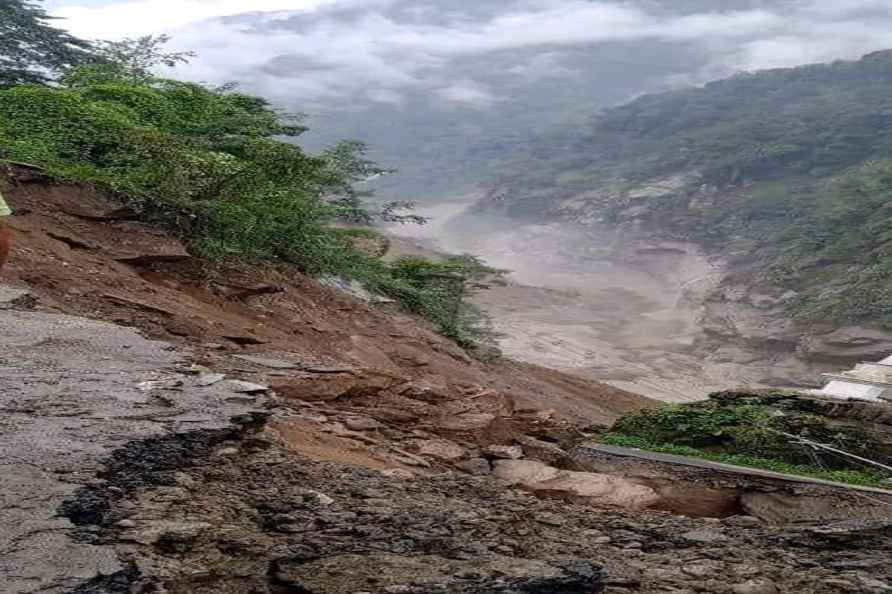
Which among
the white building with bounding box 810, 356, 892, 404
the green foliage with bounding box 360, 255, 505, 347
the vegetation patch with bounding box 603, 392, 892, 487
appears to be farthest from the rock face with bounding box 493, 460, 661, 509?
the white building with bounding box 810, 356, 892, 404

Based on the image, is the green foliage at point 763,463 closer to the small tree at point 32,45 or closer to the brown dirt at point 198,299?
the brown dirt at point 198,299

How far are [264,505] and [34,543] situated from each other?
1311mm

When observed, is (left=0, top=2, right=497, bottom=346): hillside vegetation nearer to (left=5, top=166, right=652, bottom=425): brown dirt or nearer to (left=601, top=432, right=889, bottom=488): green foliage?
(left=5, top=166, right=652, bottom=425): brown dirt

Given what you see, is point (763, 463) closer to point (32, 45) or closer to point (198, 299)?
point (198, 299)

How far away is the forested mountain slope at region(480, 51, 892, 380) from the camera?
5091cm

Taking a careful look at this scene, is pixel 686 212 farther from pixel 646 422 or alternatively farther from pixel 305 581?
pixel 305 581

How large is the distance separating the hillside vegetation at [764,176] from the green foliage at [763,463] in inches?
1376

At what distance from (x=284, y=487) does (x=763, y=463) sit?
10.0 m

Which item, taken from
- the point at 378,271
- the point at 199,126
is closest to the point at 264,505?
the point at 199,126

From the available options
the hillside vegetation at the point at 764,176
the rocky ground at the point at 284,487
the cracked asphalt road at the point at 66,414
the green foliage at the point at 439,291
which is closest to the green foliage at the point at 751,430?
the rocky ground at the point at 284,487

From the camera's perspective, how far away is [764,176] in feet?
328

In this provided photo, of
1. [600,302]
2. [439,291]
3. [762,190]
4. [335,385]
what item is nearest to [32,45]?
[439,291]

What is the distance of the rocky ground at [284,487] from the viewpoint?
3920 millimetres

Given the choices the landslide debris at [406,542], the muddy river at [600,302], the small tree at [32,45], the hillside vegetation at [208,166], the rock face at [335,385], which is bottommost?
the muddy river at [600,302]
